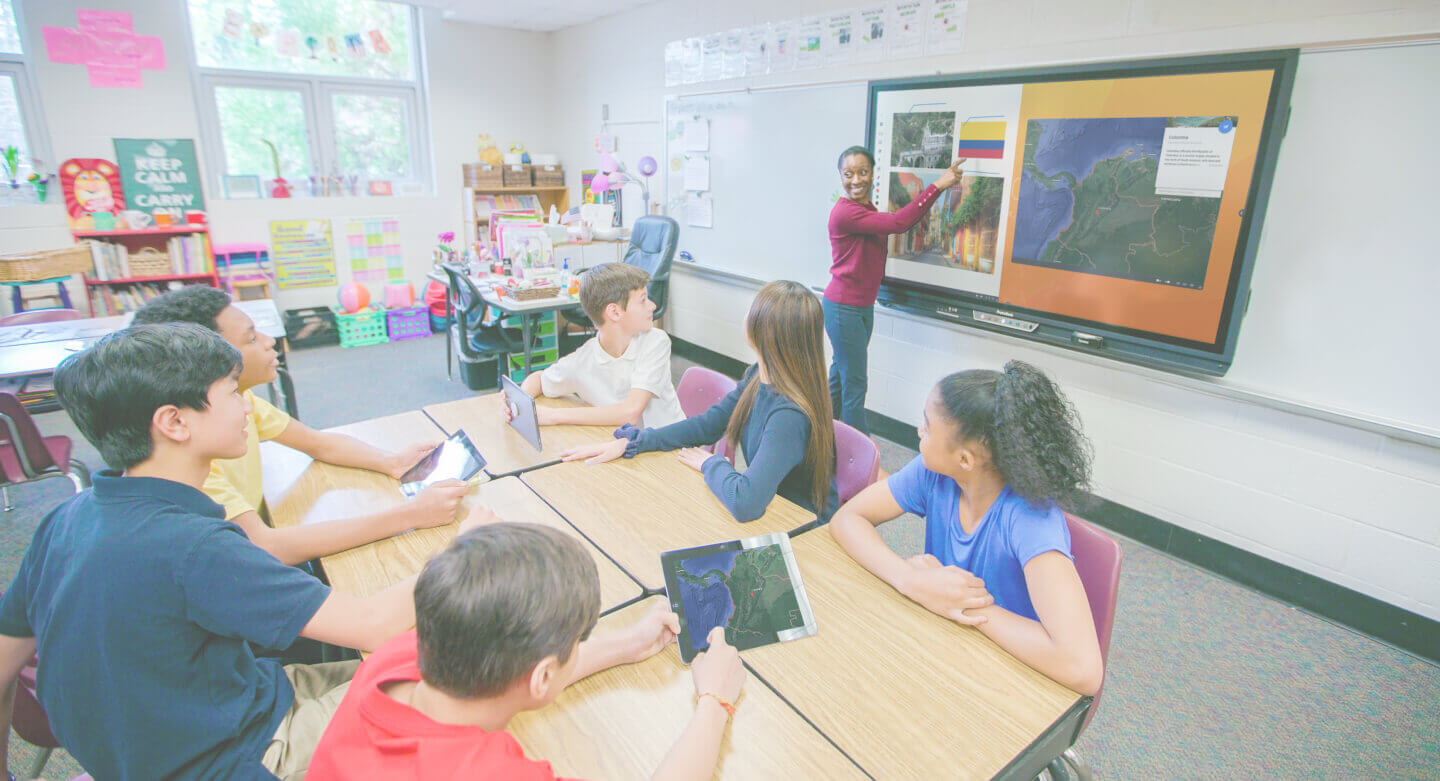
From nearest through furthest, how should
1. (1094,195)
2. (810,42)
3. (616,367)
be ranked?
(616,367) → (1094,195) → (810,42)

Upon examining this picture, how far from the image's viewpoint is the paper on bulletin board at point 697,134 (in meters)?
4.63

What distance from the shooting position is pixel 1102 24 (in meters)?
2.57

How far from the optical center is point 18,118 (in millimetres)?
4457

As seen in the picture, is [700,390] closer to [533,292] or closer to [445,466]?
[445,466]

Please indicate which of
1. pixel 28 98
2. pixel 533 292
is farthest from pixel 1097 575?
pixel 28 98

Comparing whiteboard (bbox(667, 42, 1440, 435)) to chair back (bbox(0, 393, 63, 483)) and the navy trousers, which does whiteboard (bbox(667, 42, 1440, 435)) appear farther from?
chair back (bbox(0, 393, 63, 483))

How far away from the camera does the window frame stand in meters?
4.34

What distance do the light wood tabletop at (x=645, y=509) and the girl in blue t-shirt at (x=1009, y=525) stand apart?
0.92ft

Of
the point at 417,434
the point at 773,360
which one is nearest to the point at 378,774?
the point at 773,360

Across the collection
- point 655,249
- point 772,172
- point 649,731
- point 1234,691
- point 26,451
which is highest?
point 772,172

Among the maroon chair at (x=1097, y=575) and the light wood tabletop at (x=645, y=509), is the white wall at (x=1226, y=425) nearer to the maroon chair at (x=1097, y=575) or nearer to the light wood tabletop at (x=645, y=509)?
the maroon chair at (x=1097, y=575)

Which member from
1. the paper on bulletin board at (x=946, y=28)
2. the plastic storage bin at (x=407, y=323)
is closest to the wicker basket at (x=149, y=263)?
the plastic storage bin at (x=407, y=323)

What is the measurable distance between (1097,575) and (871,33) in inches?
119

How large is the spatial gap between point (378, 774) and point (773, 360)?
1178 mm
